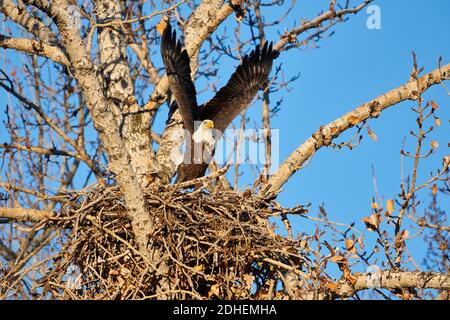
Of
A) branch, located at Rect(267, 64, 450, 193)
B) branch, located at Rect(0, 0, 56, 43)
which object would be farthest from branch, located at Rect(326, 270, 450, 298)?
branch, located at Rect(0, 0, 56, 43)

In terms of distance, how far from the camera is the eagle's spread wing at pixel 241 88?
7723 millimetres

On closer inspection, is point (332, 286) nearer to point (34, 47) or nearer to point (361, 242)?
point (361, 242)

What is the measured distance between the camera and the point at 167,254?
16.9 feet

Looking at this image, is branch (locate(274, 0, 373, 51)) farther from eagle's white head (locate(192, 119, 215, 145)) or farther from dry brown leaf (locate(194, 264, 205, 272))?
dry brown leaf (locate(194, 264, 205, 272))

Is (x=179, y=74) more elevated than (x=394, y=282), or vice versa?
(x=179, y=74)

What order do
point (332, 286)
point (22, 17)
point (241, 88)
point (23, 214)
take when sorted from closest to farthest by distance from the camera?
point (332, 286), point (23, 214), point (22, 17), point (241, 88)

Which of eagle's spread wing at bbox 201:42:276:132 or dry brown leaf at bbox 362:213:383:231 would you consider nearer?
dry brown leaf at bbox 362:213:383:231

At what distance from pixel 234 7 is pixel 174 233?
6.80 feet

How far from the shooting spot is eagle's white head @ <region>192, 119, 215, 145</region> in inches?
299

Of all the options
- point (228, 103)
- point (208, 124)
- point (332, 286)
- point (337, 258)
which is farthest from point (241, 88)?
point (332, 286)

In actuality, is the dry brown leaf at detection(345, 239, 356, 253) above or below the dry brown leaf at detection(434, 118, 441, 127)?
→ below

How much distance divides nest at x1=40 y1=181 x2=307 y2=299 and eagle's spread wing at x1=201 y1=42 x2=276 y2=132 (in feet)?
7.98

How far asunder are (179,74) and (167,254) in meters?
2.30
